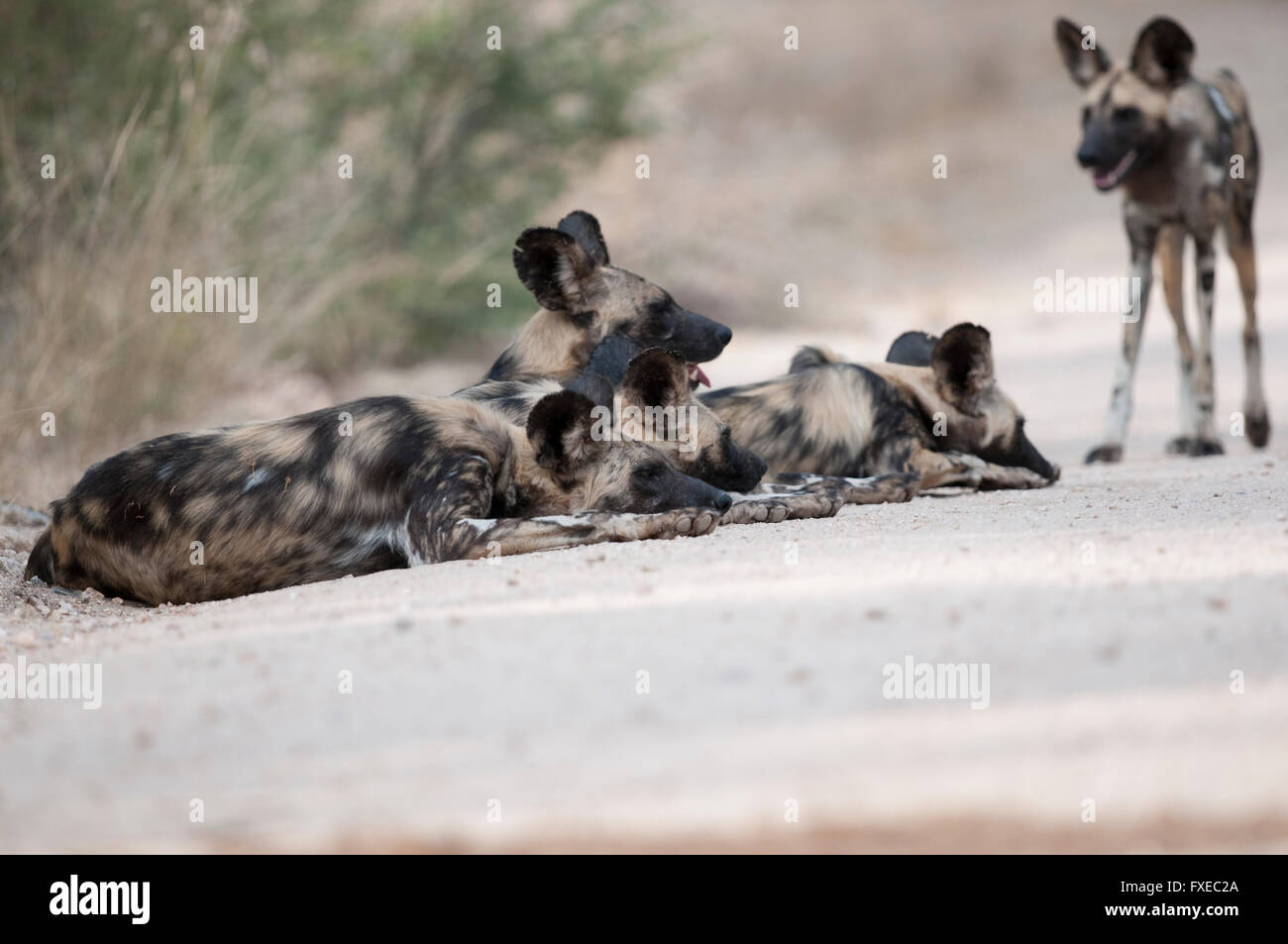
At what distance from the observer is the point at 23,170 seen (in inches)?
293

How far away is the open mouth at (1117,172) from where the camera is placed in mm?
7055

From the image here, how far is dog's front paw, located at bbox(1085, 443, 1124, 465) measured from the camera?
6988 mm

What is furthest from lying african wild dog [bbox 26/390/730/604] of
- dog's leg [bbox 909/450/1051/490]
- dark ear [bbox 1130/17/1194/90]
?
dark ear [bbox 1130/17/1194/90]

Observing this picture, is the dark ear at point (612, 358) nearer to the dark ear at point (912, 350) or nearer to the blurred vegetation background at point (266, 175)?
the dark ear at point (912, 350)

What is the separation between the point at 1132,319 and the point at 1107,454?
0.69 meters

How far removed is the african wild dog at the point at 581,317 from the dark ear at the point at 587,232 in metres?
0.05

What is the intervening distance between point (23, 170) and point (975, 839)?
21.8 feet

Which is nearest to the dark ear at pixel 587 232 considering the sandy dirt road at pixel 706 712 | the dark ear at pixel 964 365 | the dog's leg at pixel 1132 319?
the dark ear at pixel 964 365

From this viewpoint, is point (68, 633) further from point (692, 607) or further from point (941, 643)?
point (941, 643)

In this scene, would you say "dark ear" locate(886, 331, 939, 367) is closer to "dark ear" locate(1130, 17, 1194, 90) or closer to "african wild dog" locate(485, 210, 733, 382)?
"african wild dog" locate(485, 210, 733, 382)

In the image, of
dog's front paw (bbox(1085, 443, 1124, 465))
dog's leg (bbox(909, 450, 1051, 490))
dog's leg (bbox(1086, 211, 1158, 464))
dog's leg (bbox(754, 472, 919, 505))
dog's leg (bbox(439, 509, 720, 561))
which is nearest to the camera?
dog's leg (bbox(439, 509, 720, 561))

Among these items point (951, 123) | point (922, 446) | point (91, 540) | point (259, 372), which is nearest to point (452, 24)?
point (259, 372)

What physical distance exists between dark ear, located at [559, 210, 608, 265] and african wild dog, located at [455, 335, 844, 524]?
94 centimetres

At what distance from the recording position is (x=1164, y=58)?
7.14m
